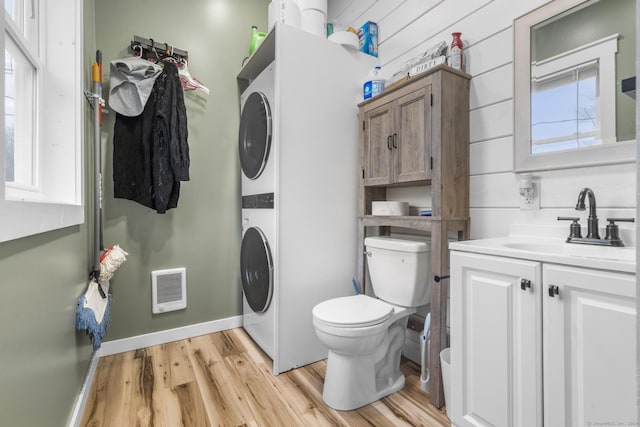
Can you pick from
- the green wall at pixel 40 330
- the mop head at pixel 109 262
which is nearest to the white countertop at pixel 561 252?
the green wall at pixel 40 330

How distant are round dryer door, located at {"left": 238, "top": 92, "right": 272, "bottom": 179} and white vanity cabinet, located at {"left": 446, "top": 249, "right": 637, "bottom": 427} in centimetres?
131

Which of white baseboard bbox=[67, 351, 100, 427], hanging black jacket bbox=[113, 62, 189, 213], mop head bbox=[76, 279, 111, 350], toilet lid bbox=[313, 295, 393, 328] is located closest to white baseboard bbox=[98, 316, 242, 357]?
white baseboard bbox=[67, 351, 100, 427]

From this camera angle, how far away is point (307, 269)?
1.93 m

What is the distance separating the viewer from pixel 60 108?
137 centimetres

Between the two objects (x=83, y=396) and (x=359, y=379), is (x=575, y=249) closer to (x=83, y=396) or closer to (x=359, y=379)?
(x=359, y=379)

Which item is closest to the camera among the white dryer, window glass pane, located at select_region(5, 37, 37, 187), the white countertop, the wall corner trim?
the white countertop

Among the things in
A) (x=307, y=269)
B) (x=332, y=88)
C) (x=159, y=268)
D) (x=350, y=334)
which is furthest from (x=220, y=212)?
(x=350, y=334)

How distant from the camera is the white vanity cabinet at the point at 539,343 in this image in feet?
2.72

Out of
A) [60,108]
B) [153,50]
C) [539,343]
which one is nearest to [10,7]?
[60,108]

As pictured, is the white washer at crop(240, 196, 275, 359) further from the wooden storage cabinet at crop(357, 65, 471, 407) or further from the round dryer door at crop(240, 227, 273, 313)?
the wooden storage cabinet at crop(357, 65, 471, 407)

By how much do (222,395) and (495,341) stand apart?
138 centimetres

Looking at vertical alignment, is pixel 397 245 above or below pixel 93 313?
above

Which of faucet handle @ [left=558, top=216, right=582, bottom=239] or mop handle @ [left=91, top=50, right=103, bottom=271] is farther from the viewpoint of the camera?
mop handle @ [left=91, top=50, right=103, bottom=271]

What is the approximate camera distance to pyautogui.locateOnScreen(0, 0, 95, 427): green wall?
730 mm
